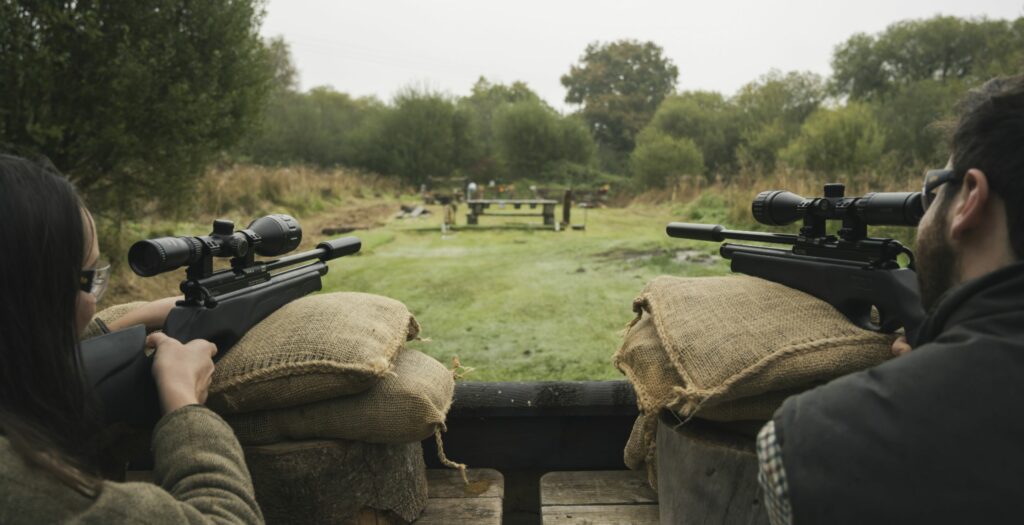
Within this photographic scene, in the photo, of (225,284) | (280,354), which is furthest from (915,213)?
(225,284)

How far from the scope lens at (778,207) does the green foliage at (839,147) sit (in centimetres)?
1547

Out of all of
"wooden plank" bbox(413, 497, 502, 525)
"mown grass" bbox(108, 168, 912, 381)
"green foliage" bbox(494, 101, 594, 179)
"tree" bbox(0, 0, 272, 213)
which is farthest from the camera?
"green foliage" bbox(494, 101, 594, 179)

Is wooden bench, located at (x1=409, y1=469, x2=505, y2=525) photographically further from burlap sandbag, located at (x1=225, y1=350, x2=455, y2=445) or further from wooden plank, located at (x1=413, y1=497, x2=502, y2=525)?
burlap sandbag, located at (x1=225, y1=350, x2=455, y2=445)

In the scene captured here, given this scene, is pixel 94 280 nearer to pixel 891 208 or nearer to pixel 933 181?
pixel 933 181

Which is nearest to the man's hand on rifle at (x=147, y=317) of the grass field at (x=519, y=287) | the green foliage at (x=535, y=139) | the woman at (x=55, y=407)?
→ the woman at (x=55, y=407)

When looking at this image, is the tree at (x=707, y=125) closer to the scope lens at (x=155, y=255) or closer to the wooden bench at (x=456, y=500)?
the wooden bench at (x=456, y=500)

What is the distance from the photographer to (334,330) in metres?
2.31

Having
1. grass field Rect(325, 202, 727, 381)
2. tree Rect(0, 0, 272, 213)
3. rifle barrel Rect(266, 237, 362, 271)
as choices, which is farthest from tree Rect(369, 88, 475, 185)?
rifle barrel Rect(266, 237, 362, 271)

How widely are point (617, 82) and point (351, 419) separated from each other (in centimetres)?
6232

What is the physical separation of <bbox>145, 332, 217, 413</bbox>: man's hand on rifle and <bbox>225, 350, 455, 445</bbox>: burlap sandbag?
350 mm

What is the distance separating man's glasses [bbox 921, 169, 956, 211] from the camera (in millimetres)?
1434

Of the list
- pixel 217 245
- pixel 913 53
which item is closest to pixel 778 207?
pixel 217 245

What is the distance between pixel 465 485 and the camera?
278 centimetres

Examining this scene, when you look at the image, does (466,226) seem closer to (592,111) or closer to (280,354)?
(280,354)
